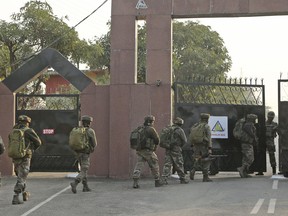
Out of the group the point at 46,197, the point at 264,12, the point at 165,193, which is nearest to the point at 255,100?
the point at 264,12

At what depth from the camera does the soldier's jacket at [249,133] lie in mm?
13203

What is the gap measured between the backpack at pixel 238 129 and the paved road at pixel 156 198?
1.11m

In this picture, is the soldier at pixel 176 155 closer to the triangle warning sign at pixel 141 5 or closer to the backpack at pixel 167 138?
the backpack at pixel 167 138

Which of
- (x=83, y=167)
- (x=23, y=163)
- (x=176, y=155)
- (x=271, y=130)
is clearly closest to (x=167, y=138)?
(x=176, y=155)

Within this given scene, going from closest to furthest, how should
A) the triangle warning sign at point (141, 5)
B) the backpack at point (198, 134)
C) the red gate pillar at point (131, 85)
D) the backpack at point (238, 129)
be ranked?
the backpack at point (198, 134)
the backpack at point (238, 129)
the red gate pillar at point (131, 85)
the triangle warning sign at point (141, 5)

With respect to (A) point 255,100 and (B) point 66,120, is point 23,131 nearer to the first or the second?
(B) point 66,120

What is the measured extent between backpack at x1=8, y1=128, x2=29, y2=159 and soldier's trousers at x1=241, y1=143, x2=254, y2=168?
20.0 ft

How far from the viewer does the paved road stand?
343 inches

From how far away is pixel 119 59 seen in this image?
13.6 m

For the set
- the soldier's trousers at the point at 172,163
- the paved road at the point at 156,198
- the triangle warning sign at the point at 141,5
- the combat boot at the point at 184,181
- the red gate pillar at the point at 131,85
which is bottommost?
the paved road at the point at 156,198

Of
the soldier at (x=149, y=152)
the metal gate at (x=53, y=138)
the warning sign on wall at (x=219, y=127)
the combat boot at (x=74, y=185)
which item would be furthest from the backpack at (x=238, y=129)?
the combat boot at (x=74, y=185)

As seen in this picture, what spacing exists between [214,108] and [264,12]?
9.37ft

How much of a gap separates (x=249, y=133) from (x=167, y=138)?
242 centimetres

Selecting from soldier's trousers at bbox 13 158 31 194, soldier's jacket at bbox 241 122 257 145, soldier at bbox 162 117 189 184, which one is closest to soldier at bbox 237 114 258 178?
soldier's jacket at bbox 241 122 257 145
